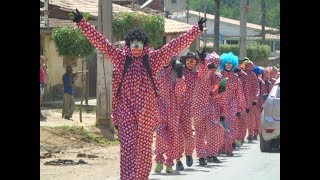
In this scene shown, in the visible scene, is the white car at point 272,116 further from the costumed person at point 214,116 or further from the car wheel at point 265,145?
the costumed person at point 214,116

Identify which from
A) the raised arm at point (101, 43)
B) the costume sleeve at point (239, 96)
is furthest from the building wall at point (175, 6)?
the raised arm at point (101, 43)

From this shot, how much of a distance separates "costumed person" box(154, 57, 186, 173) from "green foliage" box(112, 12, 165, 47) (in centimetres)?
1718

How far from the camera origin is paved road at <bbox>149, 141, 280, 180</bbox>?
15.0 metres

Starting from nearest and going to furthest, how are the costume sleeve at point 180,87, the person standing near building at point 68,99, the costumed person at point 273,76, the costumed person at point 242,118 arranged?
the costume sleeve at point 180,87
the costumed person at point 242,118
the costumed person at point 273,76
the person standing near building at point 68,99

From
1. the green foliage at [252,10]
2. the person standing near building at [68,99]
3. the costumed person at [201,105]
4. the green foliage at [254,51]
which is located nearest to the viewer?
the costumed person at [201,105]

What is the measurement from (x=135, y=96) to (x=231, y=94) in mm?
7051

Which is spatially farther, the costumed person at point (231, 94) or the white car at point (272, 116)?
the costumed person at point (231, 94)

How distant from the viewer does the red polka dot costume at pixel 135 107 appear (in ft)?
40.0

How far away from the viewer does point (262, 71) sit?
74.9 feet

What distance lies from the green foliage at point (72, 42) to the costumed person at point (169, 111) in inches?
574

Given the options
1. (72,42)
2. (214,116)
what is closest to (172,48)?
(214,116)

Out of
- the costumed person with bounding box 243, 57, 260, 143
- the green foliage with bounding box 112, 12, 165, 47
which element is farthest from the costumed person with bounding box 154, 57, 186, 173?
the green foliage with bounding box 112, 12, 165, 47
